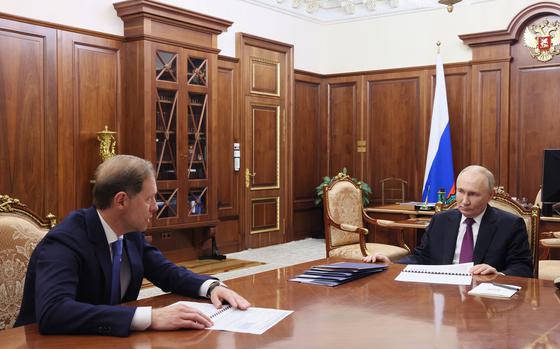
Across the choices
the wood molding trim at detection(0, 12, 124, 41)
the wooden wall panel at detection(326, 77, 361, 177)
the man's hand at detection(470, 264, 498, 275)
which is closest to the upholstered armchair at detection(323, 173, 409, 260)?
the man's hand at detection(470, 264, 498, 275)

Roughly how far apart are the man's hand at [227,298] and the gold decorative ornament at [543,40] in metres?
6.67

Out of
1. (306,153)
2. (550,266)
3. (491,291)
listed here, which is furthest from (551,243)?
(306,153)

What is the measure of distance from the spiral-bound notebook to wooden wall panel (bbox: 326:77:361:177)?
21.4 feet

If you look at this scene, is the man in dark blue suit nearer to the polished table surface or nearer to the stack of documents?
the polished table surface

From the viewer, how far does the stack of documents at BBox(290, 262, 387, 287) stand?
2.42m

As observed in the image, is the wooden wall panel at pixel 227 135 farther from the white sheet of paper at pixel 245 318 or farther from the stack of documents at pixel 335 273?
the white sheet of paper at pixel 245 318

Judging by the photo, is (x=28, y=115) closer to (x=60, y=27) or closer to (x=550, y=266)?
(x=60, y=27)

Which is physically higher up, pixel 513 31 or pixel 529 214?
pixel 513 31

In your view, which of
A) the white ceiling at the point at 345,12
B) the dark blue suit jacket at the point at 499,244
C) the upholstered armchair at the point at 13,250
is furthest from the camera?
the white ceiling at the point at 345,12

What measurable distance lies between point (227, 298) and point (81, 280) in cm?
44

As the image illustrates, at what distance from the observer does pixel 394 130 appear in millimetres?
8867

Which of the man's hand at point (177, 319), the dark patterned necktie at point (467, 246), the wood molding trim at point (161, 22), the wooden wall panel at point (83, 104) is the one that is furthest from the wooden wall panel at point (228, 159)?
the man's hand at point (177, 319)

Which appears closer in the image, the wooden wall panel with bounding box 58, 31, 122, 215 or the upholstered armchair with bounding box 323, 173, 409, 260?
the upholstered armchair with bounding box 323, 173, 409, 260

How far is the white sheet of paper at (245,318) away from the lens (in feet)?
5.83
